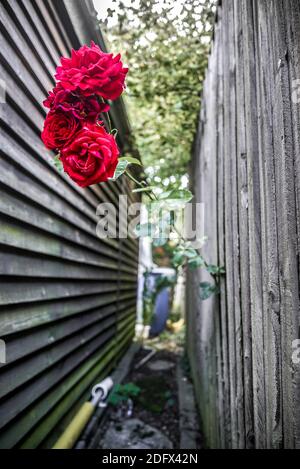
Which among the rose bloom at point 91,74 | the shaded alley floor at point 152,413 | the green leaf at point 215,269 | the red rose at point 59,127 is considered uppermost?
Result: the rose bloom at point 91,74

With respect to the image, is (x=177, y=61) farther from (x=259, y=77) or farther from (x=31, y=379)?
(x=31, y=379)

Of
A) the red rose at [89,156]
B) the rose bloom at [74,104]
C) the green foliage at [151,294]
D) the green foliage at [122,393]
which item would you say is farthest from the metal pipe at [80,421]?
the green foliage at [151,294]

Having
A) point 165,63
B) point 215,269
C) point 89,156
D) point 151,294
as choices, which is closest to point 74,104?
point 89,156

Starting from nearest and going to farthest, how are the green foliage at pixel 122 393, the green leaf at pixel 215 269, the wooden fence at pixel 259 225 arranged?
the wooden fence at pixel 259 225
the green leaf at pixel 215 269
the green foliage at pixel 122 393

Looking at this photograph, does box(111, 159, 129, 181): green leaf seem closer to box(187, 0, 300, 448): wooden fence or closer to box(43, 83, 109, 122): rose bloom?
box(43, 83, 109, 122): rose bloom

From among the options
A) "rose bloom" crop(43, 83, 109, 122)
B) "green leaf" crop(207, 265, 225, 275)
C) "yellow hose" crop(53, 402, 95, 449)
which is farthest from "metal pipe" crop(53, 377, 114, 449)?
"rose bloom" crop(43, 83, 109, 122)

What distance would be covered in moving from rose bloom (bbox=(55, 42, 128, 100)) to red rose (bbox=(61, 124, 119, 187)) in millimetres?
131

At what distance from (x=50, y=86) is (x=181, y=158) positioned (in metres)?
3.16

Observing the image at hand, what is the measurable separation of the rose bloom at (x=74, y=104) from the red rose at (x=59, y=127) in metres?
0.02

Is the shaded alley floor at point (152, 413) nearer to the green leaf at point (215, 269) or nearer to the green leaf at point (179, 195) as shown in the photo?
the green leaf at point (215, 269)

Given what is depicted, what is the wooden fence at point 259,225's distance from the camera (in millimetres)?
841

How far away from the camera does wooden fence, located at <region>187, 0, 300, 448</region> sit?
841 mm

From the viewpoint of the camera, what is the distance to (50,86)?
6.64 feet

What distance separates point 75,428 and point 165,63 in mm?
3158
